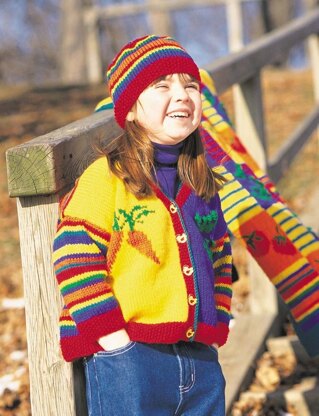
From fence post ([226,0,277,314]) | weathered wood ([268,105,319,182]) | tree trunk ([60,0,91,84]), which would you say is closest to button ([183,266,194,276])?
fence post ([226,0,277,314])

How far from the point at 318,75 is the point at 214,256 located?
516 centimetres

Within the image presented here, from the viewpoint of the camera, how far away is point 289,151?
215 inches

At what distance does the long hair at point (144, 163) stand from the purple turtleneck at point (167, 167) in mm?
19

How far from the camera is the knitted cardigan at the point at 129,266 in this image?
2.17 metres

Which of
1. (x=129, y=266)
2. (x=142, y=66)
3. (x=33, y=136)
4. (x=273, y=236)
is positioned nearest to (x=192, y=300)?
(x=129, y=266)

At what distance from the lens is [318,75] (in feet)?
24.1

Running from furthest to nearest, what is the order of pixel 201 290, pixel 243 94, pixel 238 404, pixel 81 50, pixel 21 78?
pixel 21 78 < pixel 81 50 < pixel 243 94 < pixel 238 404 < pixel 201 290

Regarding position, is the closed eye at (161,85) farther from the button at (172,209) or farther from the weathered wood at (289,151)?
the weathered wood at (289,151)

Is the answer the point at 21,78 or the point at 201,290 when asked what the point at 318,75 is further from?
the point at 21,78

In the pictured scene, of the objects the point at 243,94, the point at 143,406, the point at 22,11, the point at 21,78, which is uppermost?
the point at 22,11

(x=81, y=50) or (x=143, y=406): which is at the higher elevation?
(x=81, y=50)

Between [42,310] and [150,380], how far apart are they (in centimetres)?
33

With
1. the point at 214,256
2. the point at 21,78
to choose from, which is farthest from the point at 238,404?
the point at 21,78

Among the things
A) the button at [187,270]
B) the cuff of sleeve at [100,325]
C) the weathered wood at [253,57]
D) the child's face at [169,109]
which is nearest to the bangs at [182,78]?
the child's face at [169,109]
